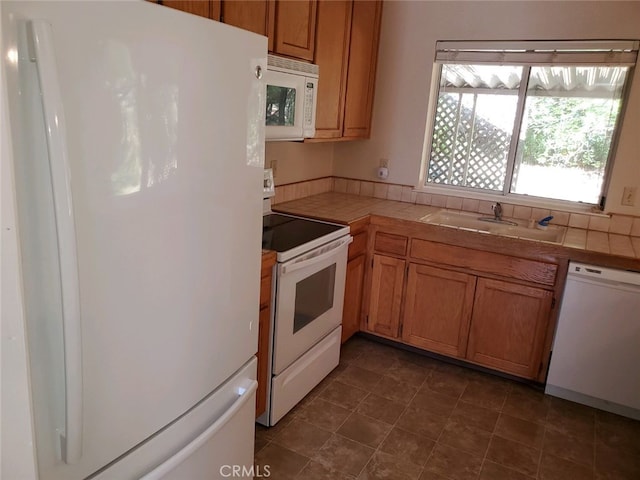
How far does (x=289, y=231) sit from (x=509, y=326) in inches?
55.1

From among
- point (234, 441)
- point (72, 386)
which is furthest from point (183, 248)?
point (234, 441)

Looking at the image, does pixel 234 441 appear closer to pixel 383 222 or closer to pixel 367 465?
pixel 367 465

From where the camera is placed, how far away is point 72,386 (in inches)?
36.7

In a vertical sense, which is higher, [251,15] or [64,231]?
[251,15]

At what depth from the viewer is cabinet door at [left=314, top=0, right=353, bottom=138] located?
2.67m

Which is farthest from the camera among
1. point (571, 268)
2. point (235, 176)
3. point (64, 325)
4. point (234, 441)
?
point (571, 268)

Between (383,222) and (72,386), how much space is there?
2316 millimetres

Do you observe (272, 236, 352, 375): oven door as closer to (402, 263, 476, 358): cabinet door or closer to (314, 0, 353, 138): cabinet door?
(402, 263, 476, 358): cabinet door

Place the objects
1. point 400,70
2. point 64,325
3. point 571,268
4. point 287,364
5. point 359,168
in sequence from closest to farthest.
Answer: point 64,325
point 287,364
point 571,268
point 400,70
point 359,168

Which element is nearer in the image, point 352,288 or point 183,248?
point 183,248

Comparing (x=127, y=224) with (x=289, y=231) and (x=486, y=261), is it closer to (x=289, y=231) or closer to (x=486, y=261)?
(x=289, y=231)

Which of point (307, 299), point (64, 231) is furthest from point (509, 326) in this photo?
point (64, 231)

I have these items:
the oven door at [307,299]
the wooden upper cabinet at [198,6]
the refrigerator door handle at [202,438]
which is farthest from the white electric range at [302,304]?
the wooden upper cabinet at [198,6]

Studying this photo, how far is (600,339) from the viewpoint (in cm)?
255
